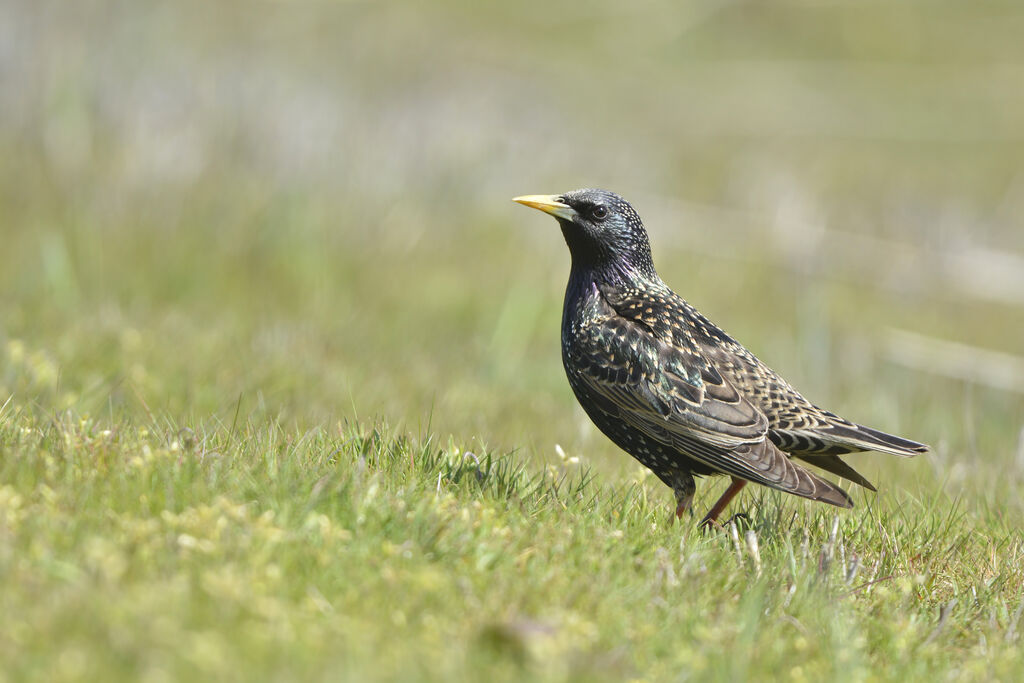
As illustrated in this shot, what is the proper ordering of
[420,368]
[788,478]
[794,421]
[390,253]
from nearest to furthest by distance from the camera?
[788,478], [794,421], [420,368], [390,253]

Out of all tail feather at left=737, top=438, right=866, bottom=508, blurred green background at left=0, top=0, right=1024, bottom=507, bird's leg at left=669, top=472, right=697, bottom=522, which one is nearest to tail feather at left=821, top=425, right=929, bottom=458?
tail feather at left=737, top=438, right=866, bottom=508

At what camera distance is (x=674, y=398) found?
5.01m

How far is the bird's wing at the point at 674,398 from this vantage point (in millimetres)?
4734

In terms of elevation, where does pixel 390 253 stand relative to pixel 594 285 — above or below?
below

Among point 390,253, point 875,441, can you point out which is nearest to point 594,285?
point 875,441

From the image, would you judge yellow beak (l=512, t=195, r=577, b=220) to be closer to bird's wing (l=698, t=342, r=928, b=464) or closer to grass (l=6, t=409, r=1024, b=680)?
bird's wing (l=698, t=342, r=928, b=464)

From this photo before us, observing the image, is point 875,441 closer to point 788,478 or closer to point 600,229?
point 788,478

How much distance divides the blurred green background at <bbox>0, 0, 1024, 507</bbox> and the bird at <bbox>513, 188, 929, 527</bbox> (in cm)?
52

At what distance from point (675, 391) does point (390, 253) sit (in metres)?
5.30

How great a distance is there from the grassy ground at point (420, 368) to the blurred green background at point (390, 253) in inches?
1.7

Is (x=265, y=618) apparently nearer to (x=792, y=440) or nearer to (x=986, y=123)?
(x=792, y=440)

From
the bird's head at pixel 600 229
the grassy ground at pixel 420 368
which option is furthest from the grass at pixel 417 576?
the bird's head at pixel 600 229

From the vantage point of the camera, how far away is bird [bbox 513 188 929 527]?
188 inches

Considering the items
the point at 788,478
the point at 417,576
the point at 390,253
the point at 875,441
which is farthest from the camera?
the point at 390,253
